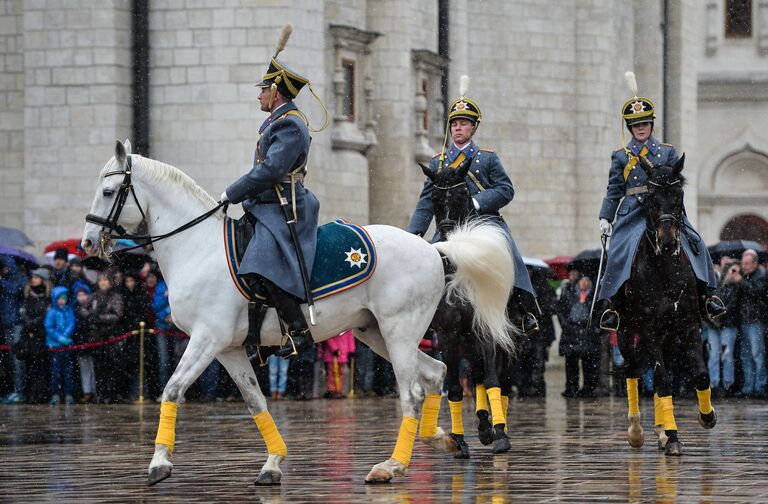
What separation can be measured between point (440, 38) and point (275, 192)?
77.2ft

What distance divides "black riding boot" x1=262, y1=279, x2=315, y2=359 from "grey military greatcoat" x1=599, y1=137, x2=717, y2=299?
10.8 ft

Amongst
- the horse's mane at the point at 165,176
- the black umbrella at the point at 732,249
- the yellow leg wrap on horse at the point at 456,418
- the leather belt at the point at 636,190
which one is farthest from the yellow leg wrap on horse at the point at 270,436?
the black umbrella at the point at 732,249

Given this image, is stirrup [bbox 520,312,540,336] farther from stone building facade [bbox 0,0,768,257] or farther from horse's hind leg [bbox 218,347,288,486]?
stone building facade [bbox 0,0,768,257]

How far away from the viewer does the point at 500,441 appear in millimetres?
12695

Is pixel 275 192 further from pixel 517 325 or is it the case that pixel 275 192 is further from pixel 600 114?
pixel 600 114

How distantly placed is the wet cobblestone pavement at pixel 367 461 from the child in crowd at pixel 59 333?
3435 mm

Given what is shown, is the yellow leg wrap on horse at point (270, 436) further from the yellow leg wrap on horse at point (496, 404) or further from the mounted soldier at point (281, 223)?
the yellow leg wrap on horse at point (496, 404)

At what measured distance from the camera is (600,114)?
129 feet

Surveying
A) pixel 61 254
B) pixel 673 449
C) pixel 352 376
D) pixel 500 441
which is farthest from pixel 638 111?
pixel 61 254

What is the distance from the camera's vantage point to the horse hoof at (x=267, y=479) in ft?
34.8

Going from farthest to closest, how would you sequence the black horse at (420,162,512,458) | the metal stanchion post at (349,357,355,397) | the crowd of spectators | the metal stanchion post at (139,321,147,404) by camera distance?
the metal stanchion post at (349,357,355,397)
the crowd of spectators
the metal stanchion post at (139,321,147,404)
the black horse at (420,162,512,458)

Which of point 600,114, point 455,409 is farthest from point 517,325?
point 600,114

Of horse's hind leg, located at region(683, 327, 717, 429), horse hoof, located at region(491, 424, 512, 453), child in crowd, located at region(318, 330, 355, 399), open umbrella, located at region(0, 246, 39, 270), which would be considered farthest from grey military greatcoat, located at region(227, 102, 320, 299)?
open umbrella, located at region(0, 246, 39, 270)

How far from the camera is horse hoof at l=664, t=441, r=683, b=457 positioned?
40.7 ft
